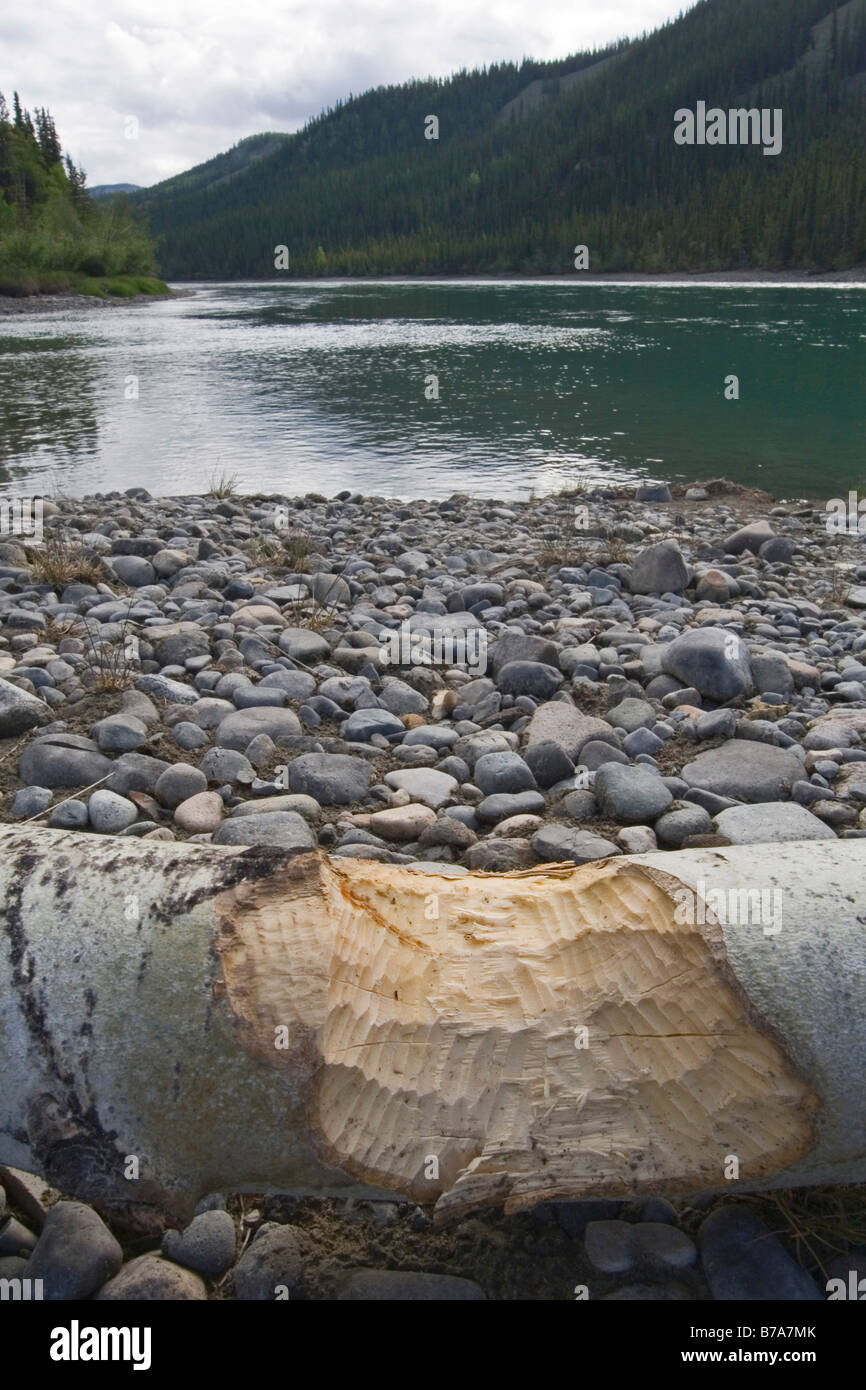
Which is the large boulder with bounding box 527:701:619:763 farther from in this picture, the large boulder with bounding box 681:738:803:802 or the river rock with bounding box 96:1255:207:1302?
the river rock with bounding box 96:1255:207:1302

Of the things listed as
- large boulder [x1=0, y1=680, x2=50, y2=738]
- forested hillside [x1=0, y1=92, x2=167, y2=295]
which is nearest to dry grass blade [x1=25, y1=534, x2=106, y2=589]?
large boulder [x1=0, y1=680, x2=50, y2=738]

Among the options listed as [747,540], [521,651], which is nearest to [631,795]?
[521,651]

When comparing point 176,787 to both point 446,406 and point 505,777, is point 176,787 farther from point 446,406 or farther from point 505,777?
point 446,406

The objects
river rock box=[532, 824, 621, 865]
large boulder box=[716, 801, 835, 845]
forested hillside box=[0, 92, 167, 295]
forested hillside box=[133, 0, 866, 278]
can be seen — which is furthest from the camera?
forested hillside box=[133, 0, 866, 278]

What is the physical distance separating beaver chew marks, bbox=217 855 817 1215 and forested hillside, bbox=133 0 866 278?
249 feet

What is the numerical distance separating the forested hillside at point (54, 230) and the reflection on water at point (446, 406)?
2906 cm

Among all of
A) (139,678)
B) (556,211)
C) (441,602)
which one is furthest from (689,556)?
(556,211)

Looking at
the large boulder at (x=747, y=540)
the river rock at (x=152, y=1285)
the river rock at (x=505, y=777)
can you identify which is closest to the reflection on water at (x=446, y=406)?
the large boulder at (x=747, y=540)

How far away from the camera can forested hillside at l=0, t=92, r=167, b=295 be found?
200 feet

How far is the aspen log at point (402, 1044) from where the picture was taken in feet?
6.57

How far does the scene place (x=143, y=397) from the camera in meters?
20.7

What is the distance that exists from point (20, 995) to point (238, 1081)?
48cm

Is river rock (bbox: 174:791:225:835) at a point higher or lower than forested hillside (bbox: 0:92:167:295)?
lower

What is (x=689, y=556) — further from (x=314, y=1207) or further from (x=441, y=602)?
(x=314, y=1207)
